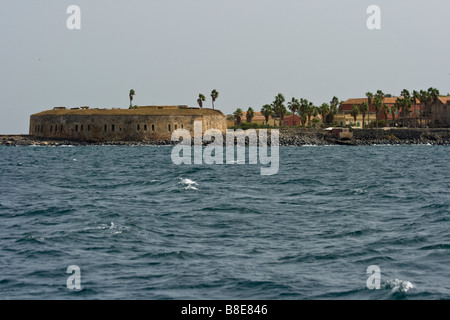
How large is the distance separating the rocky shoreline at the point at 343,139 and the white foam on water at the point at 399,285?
94.9 m

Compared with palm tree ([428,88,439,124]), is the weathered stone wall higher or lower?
lower

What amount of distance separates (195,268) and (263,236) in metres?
3.99

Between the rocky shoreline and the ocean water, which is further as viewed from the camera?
the rocky shoreline

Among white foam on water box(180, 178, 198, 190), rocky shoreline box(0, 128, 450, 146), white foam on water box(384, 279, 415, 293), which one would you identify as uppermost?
rocky shoreline box(0, 128, 450, 146)

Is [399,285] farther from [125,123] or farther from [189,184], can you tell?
[125,123]

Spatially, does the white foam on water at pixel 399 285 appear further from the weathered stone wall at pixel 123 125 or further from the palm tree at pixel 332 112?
the palm tree at pixel 332 112

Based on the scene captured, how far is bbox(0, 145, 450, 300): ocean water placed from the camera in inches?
553

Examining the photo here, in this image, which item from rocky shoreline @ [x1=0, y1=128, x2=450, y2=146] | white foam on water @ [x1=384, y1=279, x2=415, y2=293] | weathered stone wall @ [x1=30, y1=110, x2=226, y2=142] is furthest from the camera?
weathered stone wall @ [x1=30, y1=110, x2=226, y2=142]

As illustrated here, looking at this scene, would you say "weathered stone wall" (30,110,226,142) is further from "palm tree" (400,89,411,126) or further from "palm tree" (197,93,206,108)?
"palm tree" (400,89,411,126)

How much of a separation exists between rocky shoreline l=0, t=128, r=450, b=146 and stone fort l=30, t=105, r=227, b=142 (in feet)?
6.42

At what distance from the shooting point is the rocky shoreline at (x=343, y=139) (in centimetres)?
11056

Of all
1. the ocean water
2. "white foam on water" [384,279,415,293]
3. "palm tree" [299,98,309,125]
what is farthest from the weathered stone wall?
"white foam on water" [384,279,415,293]

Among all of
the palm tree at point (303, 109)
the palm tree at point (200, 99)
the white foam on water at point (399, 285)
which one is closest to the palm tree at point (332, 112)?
the palm tree at point (303, 109)
